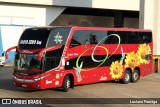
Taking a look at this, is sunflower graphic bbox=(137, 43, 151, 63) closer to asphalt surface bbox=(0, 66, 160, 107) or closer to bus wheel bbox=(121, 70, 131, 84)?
bus wheel bbox=(121, 70, 131, 84)

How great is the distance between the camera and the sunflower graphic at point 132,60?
78.8 ft

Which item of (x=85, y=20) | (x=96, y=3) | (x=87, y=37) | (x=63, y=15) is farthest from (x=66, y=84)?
(x=85, y=20)

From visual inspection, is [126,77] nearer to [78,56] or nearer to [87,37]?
[87,37]

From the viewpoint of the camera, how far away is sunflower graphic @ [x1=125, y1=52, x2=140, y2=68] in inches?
945

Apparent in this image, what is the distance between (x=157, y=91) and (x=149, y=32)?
619 centimetres

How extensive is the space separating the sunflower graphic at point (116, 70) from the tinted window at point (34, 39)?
5574 millimetres

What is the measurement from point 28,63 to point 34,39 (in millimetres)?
1159

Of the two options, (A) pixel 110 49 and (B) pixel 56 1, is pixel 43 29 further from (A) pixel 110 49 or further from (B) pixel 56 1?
(B) pixel 56 1

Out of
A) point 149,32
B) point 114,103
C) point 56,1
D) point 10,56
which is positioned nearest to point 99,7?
point 56,1

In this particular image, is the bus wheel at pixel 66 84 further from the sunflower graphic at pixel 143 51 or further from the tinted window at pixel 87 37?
the sunflower graphic at pixel 143 51

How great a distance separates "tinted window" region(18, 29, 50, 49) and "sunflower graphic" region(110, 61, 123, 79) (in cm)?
557

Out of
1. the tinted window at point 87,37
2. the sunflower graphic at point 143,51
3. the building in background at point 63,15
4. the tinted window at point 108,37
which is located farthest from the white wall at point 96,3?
the tinted window at point 87,37

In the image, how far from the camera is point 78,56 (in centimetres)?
2053

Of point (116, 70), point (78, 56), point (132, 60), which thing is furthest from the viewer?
point (132, 60)
